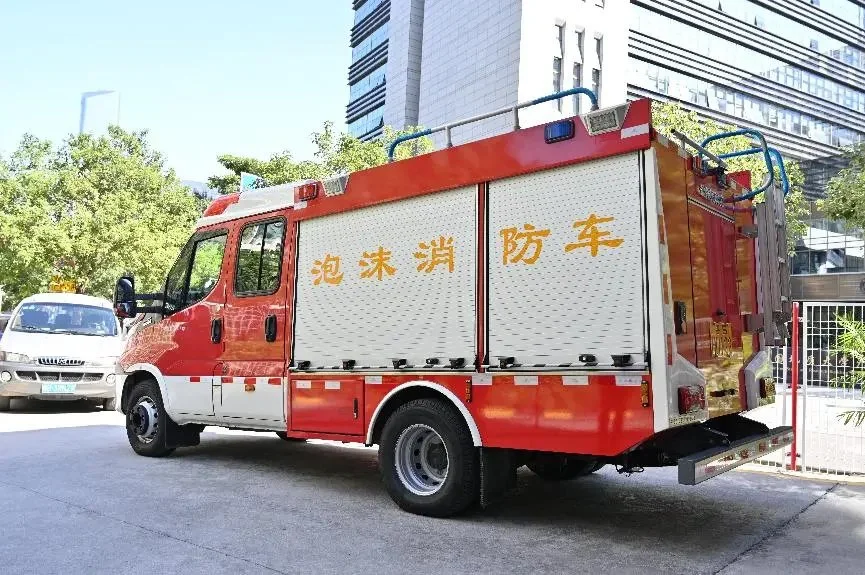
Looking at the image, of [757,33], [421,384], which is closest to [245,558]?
[421,384]

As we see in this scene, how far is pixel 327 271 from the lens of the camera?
21.8 feet

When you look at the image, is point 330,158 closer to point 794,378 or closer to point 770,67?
point 794,378

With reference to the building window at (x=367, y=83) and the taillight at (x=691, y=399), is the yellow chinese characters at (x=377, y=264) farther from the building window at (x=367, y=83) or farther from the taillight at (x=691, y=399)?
the building window at (x=367, y=83)

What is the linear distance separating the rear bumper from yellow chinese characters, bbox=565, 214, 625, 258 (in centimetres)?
144

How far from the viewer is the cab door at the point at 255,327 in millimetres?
6934

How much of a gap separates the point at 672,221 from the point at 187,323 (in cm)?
526

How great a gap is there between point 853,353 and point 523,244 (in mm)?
3401

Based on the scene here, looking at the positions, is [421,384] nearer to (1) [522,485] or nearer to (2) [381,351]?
(2) [381,351]

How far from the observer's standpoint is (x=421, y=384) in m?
5.64

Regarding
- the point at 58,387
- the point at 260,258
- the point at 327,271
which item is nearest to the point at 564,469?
the point at 327,271

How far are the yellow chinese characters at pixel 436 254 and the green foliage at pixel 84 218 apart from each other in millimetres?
23068

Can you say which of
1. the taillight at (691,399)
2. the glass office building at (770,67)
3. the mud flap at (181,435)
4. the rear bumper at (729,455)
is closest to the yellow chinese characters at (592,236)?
the taillight at (691,399)

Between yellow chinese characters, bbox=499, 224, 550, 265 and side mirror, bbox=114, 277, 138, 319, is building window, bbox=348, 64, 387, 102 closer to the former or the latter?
side mirror, bbox=114, 277, 138, 319

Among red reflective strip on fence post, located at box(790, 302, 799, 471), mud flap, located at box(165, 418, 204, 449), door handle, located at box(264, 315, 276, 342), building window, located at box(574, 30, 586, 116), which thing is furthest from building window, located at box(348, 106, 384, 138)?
door handle, located at box(264, 315, 276, 342)
